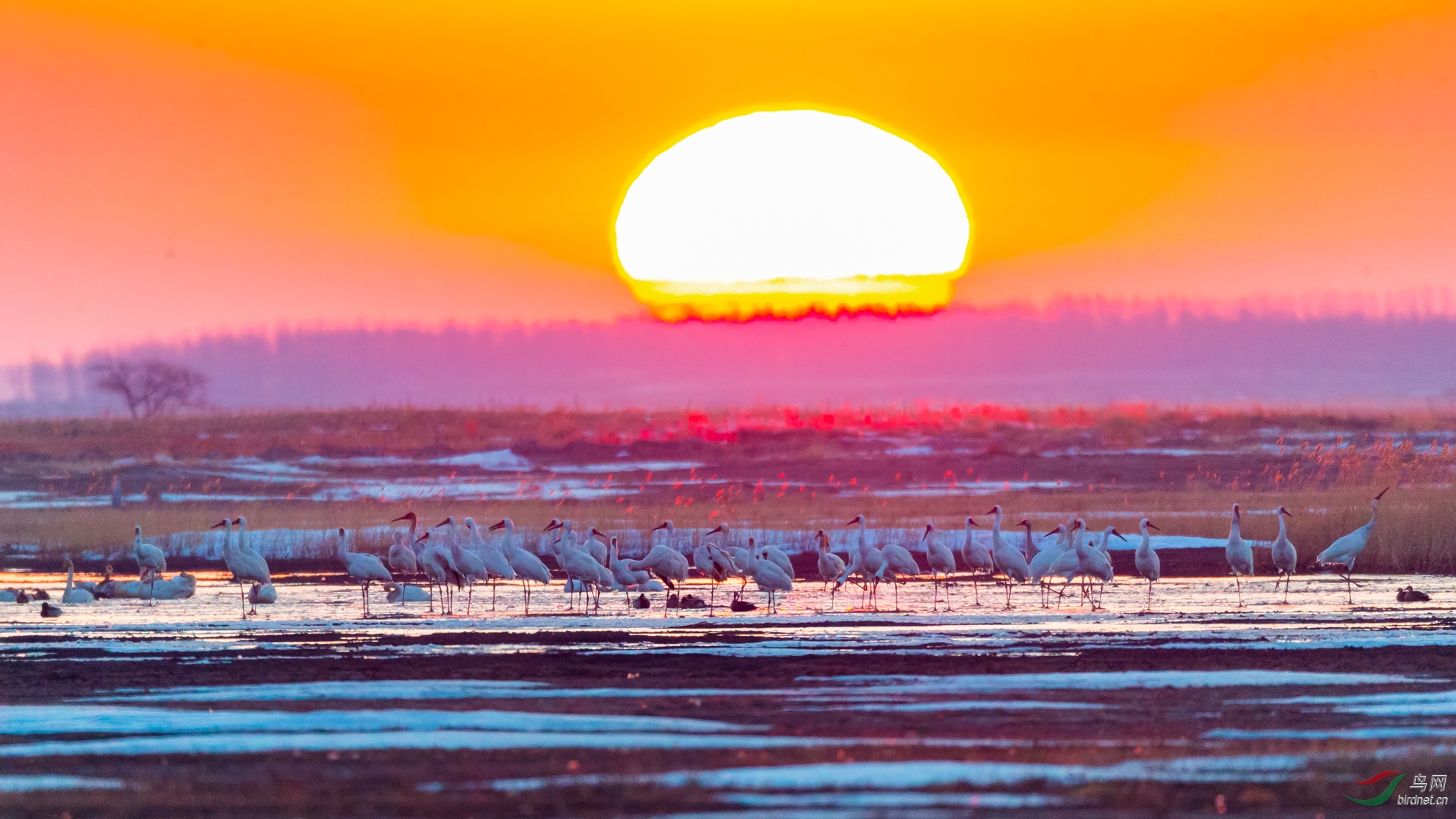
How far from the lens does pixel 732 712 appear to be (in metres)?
16.4

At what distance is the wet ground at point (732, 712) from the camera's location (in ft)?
42.3

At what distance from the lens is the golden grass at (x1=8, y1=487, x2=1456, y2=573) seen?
35625 mm

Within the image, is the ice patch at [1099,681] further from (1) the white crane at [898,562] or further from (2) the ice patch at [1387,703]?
(1) the white crane at [898,562]

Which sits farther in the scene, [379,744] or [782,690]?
[782,690]

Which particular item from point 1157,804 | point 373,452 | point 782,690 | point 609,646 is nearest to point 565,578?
point 609,646

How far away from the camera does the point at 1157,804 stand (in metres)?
12.4

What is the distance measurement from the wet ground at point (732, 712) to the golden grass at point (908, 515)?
1099 centimetres

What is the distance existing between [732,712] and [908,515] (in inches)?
1271

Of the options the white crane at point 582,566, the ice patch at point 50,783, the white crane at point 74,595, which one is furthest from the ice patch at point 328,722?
the white crane at point 74,595

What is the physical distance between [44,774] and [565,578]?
66.3ft

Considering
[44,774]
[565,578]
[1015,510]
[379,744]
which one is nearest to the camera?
[44,774]

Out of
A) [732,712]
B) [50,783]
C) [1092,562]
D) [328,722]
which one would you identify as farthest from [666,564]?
[50,783]

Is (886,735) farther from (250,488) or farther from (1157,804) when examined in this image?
(250,488)

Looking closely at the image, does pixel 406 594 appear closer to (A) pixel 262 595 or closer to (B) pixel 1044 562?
(A) pixel 262 595
